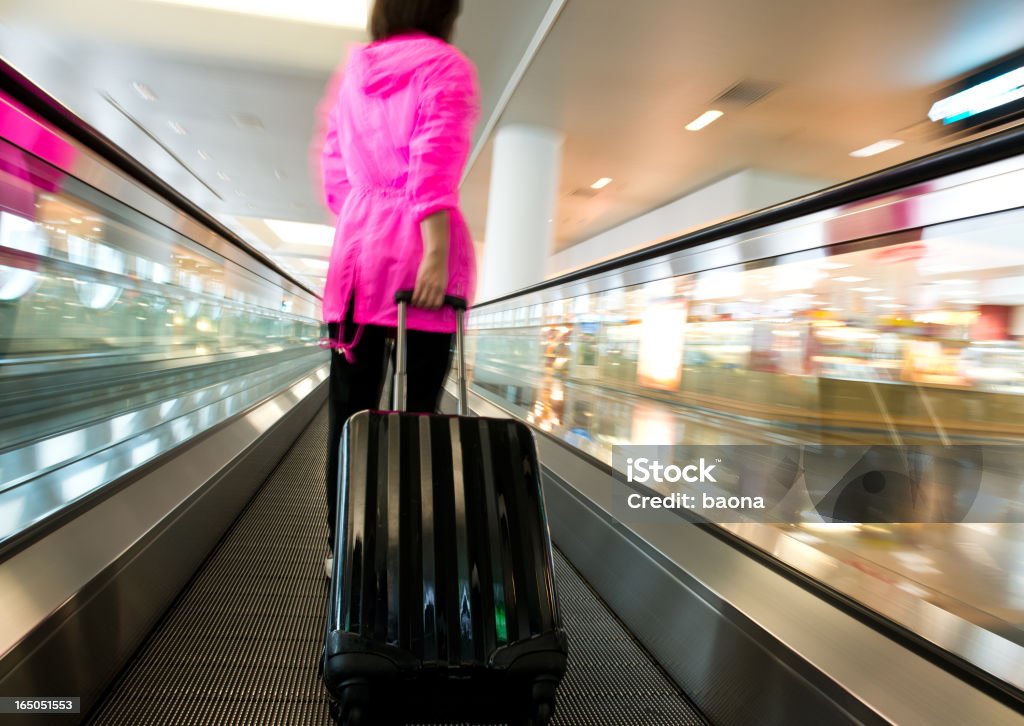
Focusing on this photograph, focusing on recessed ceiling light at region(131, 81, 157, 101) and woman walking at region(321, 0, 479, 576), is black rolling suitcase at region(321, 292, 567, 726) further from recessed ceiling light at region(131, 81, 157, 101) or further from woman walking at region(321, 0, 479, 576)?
recessed ceiling light at region(131, 81, 157, 101)

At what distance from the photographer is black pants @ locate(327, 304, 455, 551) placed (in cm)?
186

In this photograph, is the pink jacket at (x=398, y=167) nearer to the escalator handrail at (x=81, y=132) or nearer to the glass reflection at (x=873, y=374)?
the escalator handrail at (x=81, y=132)

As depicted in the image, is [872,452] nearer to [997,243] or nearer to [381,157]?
[997,243]

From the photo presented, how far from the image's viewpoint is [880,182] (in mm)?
1570

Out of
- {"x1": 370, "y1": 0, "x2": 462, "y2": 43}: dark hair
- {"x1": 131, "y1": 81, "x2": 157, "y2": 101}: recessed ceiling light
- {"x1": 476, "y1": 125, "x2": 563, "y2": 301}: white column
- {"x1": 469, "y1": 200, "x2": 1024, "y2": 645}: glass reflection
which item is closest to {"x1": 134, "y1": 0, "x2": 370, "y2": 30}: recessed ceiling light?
{"x1": 476, "y1": 125, "x2": 563, "y2": 301}: white column

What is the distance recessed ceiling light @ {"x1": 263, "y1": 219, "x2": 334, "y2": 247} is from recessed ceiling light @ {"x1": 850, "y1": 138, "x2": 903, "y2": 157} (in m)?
20.0

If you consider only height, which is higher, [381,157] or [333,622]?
[381,157]

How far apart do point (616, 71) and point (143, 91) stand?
920cm

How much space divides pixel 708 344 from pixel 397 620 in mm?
2186

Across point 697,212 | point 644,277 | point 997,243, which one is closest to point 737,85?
point 697,212

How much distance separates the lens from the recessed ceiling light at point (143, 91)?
1156 cm

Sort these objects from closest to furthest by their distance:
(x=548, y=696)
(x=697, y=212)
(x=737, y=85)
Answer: (x=548, y=696) < (x=737, y=85) < (x=697, y=212)

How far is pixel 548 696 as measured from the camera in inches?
46.8

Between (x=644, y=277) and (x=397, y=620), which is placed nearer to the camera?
(x=397, y=620)
